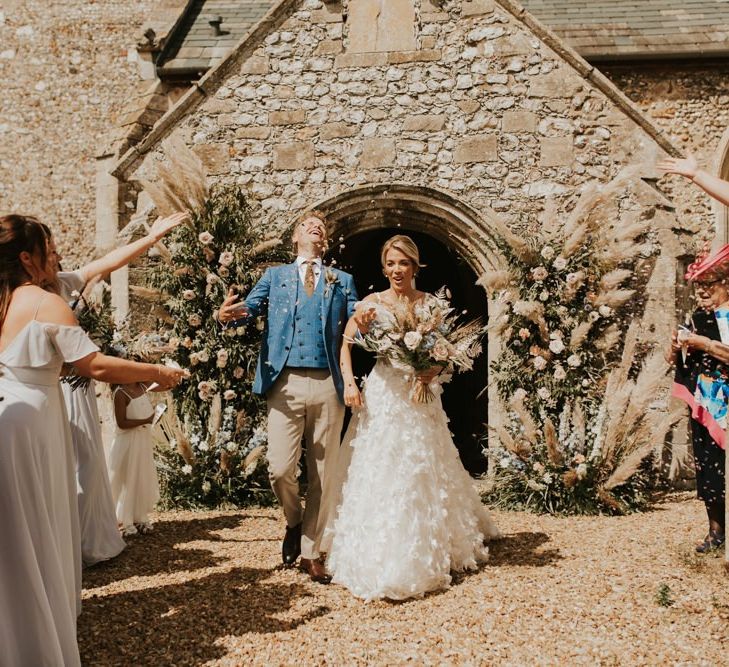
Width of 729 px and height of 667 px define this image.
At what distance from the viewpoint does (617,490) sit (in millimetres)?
6289

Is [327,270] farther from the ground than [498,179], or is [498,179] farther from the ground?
[498,179]

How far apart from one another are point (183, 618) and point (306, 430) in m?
1.24

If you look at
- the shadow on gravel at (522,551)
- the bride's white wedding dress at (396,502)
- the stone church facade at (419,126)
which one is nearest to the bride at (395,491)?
the bride's white wedding dress at (396,502)

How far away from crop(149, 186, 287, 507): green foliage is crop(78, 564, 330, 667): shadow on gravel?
Result: 215 centimetres

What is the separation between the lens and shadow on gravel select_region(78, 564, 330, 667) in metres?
3.29

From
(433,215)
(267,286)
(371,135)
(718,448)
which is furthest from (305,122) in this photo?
(718,448)

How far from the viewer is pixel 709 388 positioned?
4.70 metres

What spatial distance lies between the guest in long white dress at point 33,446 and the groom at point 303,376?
129 centimetres

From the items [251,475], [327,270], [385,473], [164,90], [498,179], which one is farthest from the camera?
[164,90]

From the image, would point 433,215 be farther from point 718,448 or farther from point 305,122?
point 718,448

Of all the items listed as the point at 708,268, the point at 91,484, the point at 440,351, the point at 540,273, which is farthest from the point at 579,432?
the point at 91,484

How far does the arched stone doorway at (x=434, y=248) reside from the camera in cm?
711

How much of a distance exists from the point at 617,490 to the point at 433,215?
3.12 m

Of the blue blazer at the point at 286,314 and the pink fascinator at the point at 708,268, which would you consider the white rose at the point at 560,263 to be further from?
the blue blazer at the point at 286,314
